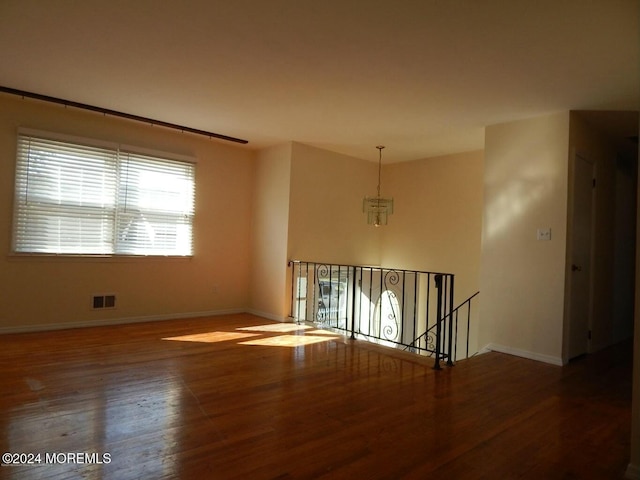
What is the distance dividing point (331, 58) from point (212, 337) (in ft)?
10.2

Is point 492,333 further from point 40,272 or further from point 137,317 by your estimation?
point 40,272

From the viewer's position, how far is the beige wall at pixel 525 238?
380 centimetres

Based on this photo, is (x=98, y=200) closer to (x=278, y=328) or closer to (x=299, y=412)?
(x=278, y=328)

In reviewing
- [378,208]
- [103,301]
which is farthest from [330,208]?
[103,301]

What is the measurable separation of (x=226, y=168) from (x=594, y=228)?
471 cm

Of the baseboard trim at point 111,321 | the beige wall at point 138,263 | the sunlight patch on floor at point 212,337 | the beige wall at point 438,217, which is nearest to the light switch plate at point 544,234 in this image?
the beige wall at point 438,217

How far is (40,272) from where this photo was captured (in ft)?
14.1

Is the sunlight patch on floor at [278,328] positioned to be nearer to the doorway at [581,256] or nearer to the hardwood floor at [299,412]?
the hardwood floor at [299,412]

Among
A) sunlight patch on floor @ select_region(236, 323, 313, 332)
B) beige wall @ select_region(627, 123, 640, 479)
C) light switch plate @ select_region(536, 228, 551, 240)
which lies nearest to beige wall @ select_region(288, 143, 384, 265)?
sunlight patch on floor @ select_region(236, 323, 313, 332)

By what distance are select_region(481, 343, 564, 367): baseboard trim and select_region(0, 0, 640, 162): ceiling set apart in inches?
94.4

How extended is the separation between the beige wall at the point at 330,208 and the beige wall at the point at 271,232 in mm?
138

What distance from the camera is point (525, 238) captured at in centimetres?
403

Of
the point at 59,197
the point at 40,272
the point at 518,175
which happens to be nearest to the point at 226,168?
the point at 59,197

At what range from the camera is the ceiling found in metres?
2.31
